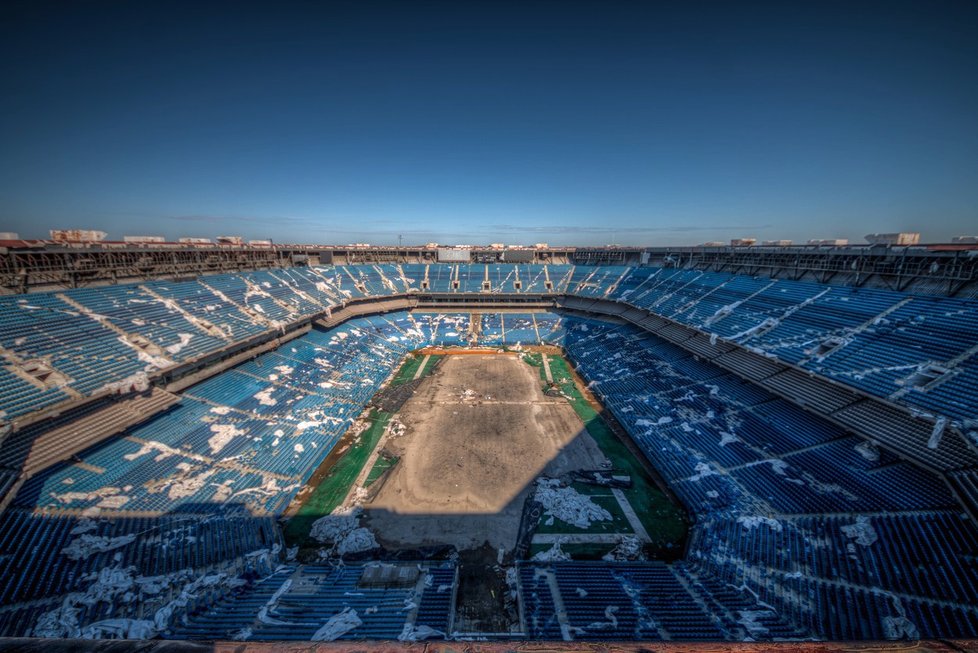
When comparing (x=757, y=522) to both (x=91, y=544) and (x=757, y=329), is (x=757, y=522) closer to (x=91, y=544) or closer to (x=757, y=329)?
(x=757, y=329)

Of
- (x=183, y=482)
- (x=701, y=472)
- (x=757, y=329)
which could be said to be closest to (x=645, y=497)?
(x=701, y=472)

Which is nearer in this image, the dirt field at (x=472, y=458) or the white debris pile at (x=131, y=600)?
the white debris pile at (x=131, y=600)

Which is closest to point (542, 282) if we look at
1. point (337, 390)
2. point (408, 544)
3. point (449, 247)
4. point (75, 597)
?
point (449, 247)

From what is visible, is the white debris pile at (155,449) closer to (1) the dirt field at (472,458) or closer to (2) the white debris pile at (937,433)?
(1) the dirt field at (472,458)

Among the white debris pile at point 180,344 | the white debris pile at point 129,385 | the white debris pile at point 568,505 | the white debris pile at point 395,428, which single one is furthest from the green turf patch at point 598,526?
the white debris pile at point 180,344

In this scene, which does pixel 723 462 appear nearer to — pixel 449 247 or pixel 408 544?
pixel 408 544

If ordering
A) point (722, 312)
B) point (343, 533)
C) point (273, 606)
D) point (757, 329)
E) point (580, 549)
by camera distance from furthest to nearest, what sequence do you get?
point (722, 312) < point (757, 329) < point (343, 533) < point (580, 549) < point (273, 606)

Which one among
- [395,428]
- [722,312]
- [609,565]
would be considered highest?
[722,312]
